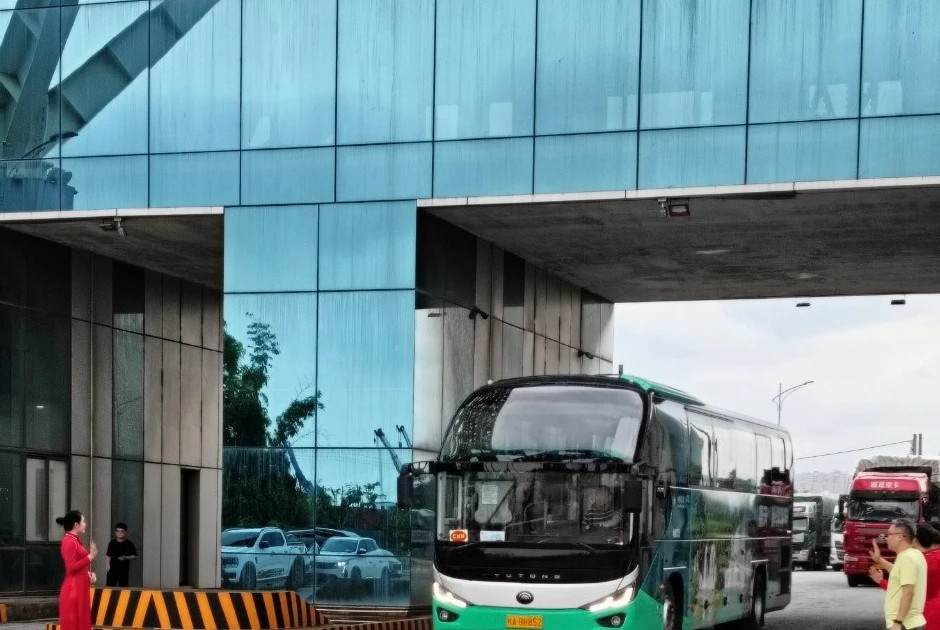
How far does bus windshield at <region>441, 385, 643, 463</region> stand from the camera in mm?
16391

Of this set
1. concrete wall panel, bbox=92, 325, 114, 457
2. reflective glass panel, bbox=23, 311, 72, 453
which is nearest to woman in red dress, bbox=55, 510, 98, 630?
reflective glass panel, bbox=23, 311, 72, 453

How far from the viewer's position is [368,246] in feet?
80.0

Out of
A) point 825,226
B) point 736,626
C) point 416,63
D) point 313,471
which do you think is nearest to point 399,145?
point 416,63

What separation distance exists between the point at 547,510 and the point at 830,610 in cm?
1427

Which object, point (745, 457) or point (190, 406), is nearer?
point (745, 457)

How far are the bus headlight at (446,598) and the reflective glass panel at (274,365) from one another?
26.2ft

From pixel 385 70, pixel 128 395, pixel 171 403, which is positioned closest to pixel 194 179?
pixel 385 70

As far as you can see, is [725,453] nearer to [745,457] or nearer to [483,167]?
[745,457]

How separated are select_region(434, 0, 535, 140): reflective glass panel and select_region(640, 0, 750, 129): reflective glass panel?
1.93 m

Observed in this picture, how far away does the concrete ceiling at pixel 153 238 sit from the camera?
2583 centimetres

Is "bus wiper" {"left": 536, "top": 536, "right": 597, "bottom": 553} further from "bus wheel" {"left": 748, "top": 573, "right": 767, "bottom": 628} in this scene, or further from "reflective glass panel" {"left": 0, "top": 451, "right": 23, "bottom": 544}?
"reflective glass panel" {"left": 0, "top": 451, "right": 23, "bottom": 544}

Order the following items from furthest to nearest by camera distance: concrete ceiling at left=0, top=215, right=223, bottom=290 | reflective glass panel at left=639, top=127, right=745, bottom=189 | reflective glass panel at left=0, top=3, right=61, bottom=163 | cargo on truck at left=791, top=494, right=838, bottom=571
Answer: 1. cargo on truck at left=791, top=494, right=838, bottom=571
2. reflective glass panel at left=0, top=3, right=61, bottom=163
3. concrete ceiling at left=0, top=215, right=223, bottom=290
4. reflective glass panel at left=639, top=127, right=745, bottom=189

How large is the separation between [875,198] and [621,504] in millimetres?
9339

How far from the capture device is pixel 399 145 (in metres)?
24.4
